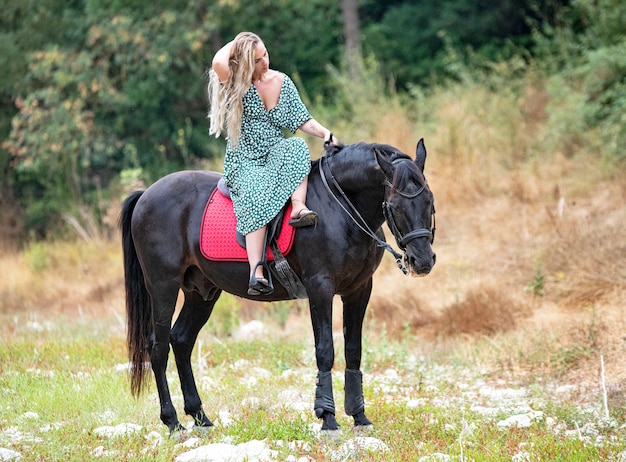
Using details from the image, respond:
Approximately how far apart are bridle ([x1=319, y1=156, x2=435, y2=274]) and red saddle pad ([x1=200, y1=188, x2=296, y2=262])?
354 millimetres

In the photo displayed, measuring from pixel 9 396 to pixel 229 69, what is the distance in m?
3.22

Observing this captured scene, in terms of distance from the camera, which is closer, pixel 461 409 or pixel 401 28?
pixel 461 409

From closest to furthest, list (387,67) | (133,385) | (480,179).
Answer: (133,385), (480,179), (387,67)

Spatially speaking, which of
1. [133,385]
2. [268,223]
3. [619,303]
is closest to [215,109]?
[268,223]

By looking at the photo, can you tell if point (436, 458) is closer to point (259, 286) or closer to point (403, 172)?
point (259, 286)

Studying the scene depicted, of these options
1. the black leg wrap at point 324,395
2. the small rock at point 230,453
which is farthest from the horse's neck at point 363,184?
the small rock at point 230,453

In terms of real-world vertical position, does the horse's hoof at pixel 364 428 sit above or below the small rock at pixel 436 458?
below

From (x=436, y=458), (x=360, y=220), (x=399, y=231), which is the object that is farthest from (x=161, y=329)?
(x=436, y=458)

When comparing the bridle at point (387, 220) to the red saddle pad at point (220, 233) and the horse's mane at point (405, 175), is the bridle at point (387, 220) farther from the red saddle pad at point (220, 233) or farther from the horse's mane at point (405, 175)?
the red saddle pad at point (220, 233)

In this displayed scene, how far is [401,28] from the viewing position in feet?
69.6

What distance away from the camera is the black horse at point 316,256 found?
5379 millimetres

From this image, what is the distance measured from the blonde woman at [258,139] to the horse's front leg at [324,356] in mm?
381

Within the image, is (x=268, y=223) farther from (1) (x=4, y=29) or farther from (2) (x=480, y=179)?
(1) (x=4, y=29)

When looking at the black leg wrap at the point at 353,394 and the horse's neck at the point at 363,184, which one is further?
the black leg wrap at the point at 353,394
